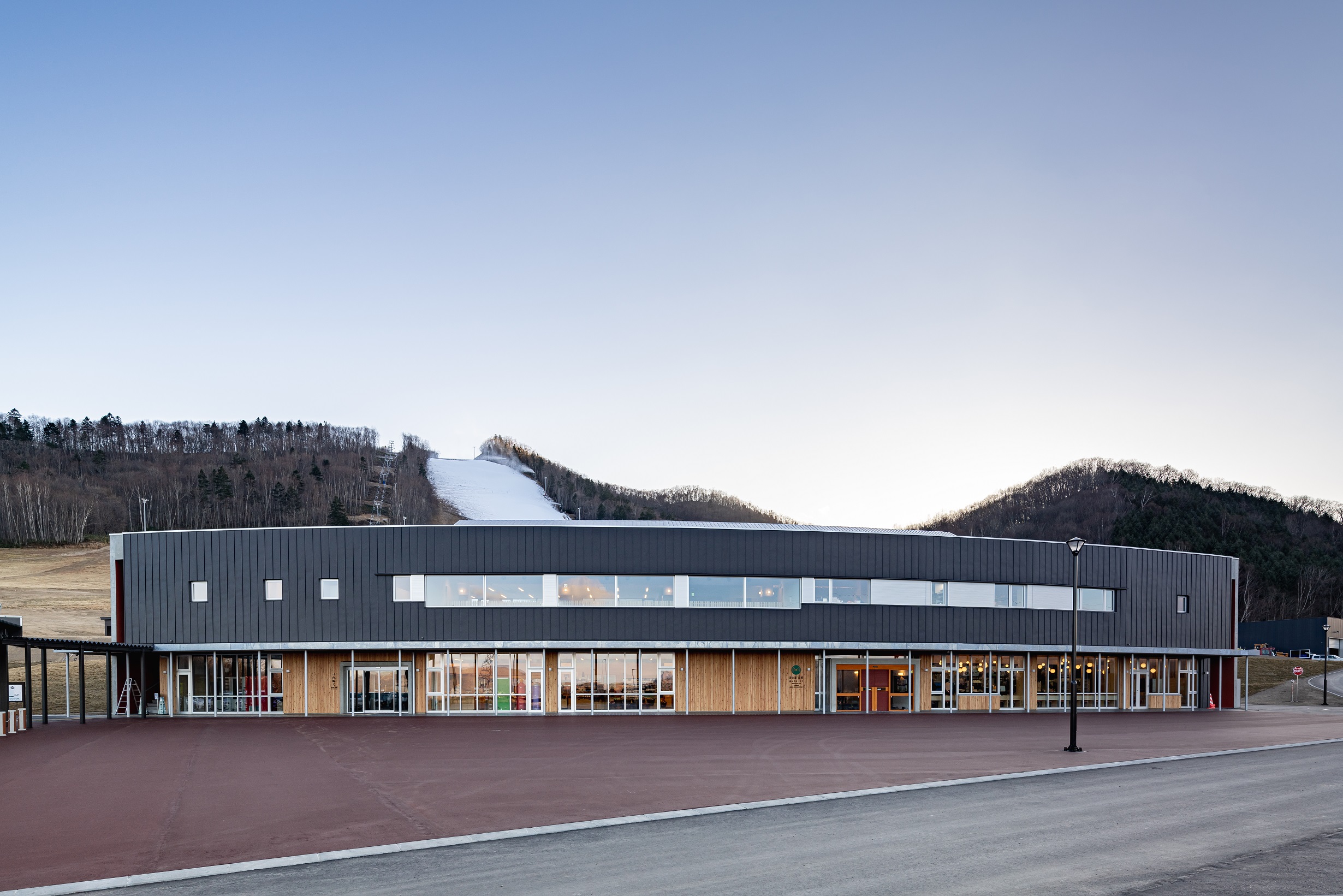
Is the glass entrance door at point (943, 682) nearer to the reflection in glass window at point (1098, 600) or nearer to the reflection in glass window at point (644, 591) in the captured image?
the reflection in glass window at point (1098, 600)

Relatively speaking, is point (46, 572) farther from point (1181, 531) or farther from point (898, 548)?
point (1181, 531)

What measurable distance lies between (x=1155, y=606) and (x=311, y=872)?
137ft

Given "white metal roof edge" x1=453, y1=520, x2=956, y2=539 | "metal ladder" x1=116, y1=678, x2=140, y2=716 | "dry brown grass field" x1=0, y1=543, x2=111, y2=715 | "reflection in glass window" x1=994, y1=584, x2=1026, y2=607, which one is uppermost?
"white metal roof edge" x1=453, y1=520, x2=956, y2=539

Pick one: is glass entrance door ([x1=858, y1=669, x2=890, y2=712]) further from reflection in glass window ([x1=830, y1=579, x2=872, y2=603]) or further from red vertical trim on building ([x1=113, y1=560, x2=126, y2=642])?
red vertical trim on building ([x1=113, y1=560, x2=126, y2=642])

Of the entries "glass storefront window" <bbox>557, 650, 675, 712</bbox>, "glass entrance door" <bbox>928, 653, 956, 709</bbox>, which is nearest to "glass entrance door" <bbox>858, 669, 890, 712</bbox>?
"glass entrance door" <bbox>928, 653, 956, 709</bbox>

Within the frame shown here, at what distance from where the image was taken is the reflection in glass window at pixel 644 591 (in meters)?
37.9

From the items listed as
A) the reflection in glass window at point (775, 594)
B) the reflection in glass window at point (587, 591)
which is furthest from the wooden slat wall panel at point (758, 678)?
the reflection in glass window at point (587, 591)

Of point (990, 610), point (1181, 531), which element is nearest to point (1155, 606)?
point (990, 610)

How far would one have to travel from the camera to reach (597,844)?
1320cm

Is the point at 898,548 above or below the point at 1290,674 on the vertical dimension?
above

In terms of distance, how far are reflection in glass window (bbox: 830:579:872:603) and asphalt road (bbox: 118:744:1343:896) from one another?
21.6 metres

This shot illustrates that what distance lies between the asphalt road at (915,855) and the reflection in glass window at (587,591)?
2153 centimetres

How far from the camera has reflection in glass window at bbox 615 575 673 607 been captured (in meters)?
37.9

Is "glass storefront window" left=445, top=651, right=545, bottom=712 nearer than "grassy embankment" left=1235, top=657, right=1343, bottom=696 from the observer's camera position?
Yes
